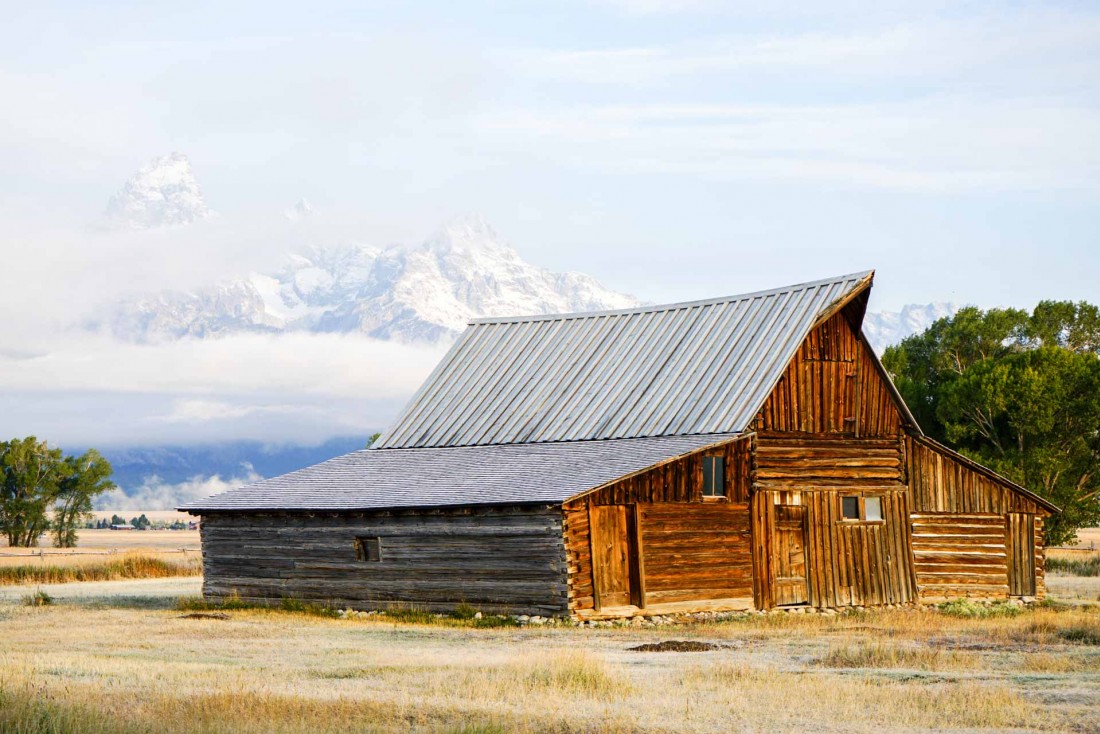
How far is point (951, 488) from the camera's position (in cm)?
3800

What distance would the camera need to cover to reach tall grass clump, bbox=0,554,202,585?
48.5 metres

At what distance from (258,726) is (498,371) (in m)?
26.4

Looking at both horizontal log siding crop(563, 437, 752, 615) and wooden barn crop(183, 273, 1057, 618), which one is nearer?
horizontal log siding crop(563, 437, 752, 615)

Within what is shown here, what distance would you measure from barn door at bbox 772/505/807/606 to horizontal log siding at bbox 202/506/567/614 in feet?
20.4

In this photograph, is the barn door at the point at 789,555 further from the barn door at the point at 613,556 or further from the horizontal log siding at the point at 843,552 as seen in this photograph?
the barn door at the point at 613,556

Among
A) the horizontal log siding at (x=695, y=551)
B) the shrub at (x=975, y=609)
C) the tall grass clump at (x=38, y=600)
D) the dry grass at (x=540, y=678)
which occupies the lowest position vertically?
the shrub at (x=975, y=609)

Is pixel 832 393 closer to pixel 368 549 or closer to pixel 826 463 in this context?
pixel 826 463

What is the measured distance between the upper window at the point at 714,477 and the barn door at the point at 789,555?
182 centimetres

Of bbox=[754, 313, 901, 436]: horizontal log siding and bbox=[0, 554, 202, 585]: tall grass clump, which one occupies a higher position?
bbox=[754, 313, 901, 436]: horizontal log siding

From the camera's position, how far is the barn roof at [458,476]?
102 feet

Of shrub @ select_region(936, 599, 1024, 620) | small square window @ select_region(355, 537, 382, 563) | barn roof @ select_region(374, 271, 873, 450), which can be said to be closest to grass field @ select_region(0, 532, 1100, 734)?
small square window @ select_region(355, 537, 382, 563)

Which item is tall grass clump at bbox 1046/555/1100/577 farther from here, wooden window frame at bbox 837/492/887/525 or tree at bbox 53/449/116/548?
tree at bbox 53/449/116/548

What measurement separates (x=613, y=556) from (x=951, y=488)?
11.1 meters

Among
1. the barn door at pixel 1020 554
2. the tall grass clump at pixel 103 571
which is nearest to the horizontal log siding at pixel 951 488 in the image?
the barn door at pixel 1020 554
